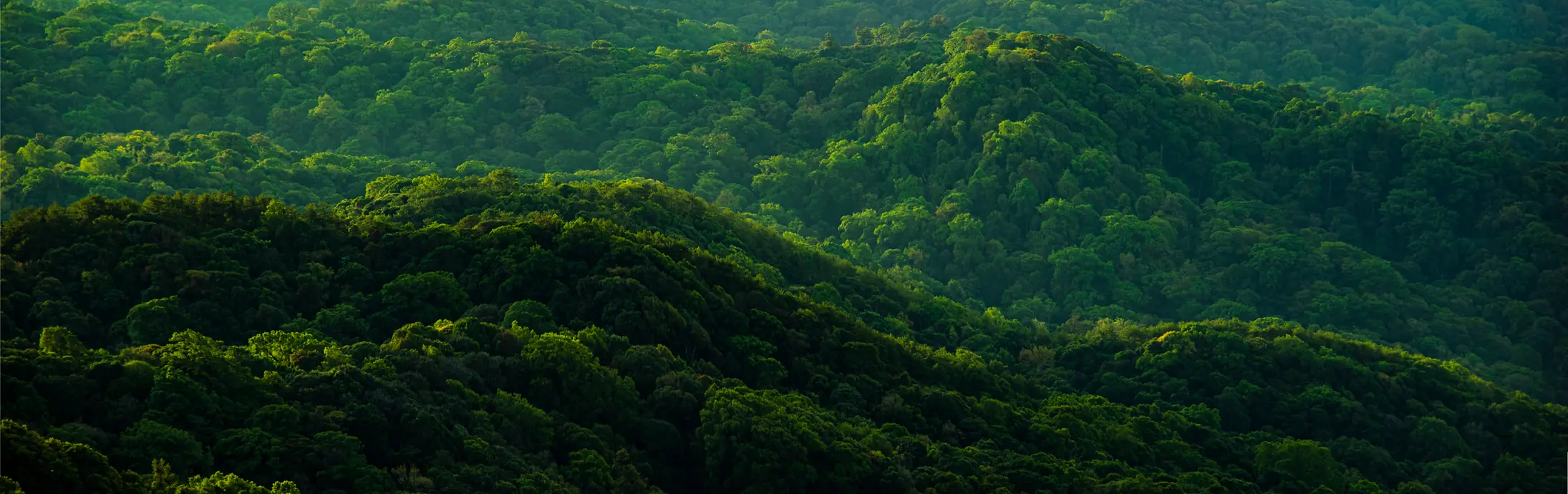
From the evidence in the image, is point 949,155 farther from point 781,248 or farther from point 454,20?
point 454,20

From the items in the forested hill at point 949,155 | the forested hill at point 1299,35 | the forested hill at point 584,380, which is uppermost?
the forested hill at point 584,380

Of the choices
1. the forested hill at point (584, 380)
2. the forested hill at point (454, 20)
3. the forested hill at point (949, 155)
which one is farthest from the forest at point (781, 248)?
the forested hill at point (454, 20)

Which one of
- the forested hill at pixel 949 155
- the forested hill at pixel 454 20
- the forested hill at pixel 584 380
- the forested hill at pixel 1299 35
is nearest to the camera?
the forested hill at pixel 584 380

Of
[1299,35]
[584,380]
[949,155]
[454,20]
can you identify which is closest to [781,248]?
[584,380]

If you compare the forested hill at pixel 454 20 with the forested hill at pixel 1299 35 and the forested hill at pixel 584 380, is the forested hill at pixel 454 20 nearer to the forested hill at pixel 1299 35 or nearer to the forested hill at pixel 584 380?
the forested hill at pixel 1299 35

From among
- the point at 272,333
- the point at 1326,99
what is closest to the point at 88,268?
the point at 272,333

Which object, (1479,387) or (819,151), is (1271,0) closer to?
(819,151)

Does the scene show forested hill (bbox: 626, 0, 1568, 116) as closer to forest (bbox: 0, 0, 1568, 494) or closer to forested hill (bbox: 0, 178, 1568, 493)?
forest (bbox: 0, 0, 1568, 494)
